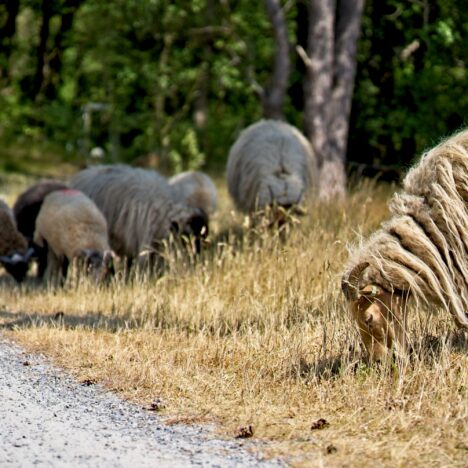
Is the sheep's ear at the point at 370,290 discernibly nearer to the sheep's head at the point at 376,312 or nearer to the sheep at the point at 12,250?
the sheep's head at the point at 376,312

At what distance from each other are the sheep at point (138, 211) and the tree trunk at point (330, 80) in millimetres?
3860

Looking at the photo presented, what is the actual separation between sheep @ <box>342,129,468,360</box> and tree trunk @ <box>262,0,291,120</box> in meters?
11.4

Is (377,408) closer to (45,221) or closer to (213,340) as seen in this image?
(213,340)

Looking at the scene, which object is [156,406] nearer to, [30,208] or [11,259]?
[11,259]

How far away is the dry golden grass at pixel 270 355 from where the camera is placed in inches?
228

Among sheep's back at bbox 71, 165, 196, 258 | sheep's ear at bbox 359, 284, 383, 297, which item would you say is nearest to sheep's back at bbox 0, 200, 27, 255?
sheep's back at bbox 71, 165, 196, 258

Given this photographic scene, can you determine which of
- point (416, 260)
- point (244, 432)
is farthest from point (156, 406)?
point (416, 260)

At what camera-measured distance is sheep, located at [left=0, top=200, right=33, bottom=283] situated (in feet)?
42.8

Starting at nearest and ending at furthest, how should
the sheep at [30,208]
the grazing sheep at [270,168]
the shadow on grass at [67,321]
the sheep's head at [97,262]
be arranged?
the shadow on grass at [67,321], the sheep's head at [97,262], the grazing sheep at [270,168], the sheep at [30,208]

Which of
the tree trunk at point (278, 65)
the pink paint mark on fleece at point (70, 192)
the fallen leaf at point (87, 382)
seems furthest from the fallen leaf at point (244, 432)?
the tree trunk at point (278, 65)

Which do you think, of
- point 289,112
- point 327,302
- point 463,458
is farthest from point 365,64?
point 463,458

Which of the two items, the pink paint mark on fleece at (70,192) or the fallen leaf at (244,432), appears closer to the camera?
the fallen leaf at (244,432)

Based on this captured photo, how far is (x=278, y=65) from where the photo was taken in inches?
727

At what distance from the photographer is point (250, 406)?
6348 mm
